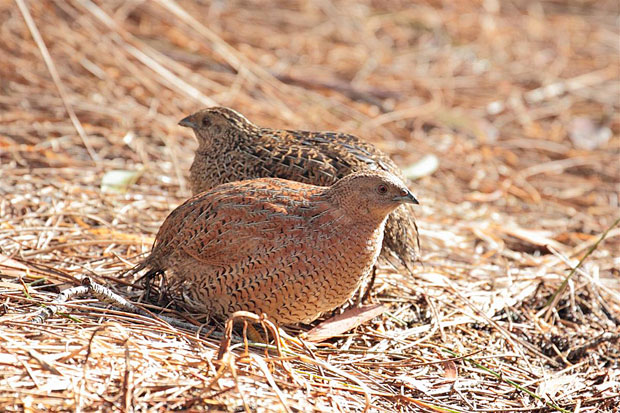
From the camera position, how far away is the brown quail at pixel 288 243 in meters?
3.78

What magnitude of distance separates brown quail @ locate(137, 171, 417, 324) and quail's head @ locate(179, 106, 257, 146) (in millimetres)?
1190

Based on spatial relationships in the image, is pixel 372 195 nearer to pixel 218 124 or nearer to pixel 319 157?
pixel 319 157

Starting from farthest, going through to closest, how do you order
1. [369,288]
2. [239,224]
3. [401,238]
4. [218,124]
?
[218,124], [369,288], [401,238], [239,224]

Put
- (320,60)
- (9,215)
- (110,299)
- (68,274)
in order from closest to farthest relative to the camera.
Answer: (110,299)
(68,274)
(9,215)
(320,60)

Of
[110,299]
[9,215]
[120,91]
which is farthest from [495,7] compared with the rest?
[110,299]

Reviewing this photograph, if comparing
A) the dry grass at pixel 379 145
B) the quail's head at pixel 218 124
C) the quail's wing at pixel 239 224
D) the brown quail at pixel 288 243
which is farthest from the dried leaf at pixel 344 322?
the quail's head at pixel 218 124

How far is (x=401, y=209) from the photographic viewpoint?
457 centimetres

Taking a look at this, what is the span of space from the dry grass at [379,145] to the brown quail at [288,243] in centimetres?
26

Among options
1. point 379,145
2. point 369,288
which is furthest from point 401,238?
point 379,145

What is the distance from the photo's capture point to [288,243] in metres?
3.79

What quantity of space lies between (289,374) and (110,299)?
0.97 m

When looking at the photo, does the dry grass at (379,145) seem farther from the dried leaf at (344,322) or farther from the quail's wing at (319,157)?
the quail's wing at (319,157)

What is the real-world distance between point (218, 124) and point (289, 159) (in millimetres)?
906

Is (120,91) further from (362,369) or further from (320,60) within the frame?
(362,369)
